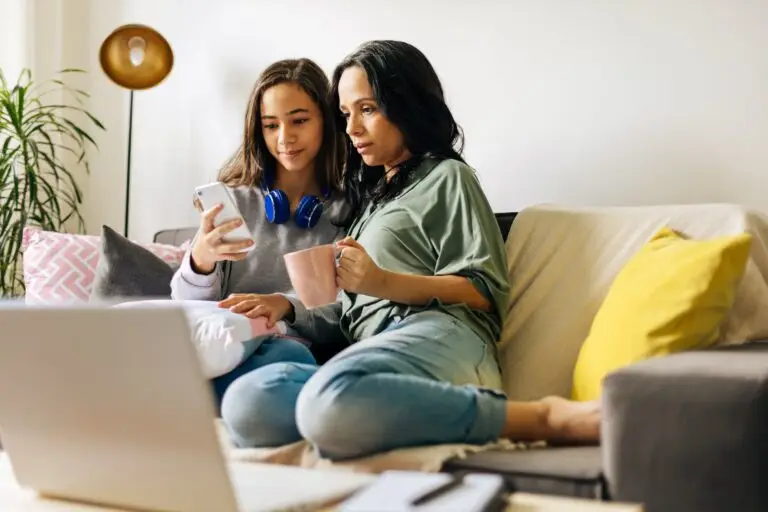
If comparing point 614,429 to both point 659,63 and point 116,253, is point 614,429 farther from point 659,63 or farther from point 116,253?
point 116,253

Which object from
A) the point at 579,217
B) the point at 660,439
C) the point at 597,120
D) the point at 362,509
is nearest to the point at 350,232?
the point at 579,217

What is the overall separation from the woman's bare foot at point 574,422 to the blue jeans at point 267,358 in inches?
22.2

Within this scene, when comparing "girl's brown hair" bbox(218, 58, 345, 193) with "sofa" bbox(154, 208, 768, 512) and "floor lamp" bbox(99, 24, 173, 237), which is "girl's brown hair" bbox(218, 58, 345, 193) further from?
"sofa" bbox(154, 208, 768, 512)

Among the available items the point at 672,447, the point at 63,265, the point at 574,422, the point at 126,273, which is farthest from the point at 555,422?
the point at 63,265

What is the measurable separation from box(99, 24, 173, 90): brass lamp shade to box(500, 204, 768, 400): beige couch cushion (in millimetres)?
1418

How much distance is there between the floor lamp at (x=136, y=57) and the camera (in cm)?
287

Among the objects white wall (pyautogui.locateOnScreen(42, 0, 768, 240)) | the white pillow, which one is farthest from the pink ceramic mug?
white wall (pyautogui.locateOnScreen(42, 0, 768, 240))

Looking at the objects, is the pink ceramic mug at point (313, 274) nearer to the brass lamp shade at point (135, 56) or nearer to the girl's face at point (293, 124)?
the girl's face at point (293, 124)

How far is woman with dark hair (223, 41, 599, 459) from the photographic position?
1328mm

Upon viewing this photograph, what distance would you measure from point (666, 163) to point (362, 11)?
99cm

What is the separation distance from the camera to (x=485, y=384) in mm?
1646

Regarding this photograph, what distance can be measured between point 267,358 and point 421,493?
931 mm

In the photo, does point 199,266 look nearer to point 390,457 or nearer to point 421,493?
point 390,457

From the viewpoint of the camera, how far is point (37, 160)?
302cm
